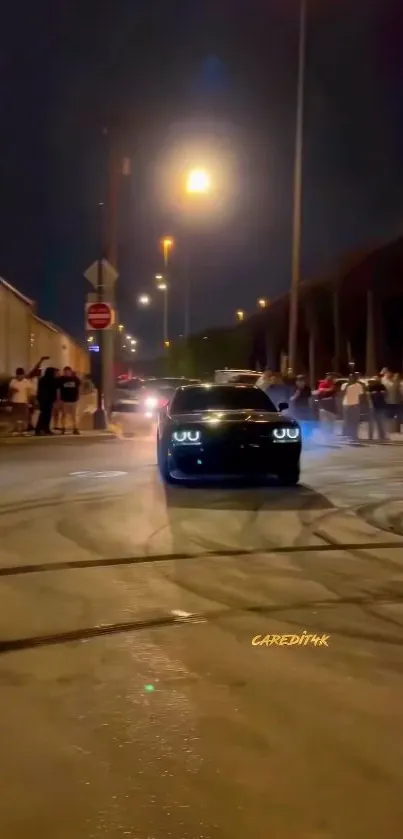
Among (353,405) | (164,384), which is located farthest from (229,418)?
(164,384)

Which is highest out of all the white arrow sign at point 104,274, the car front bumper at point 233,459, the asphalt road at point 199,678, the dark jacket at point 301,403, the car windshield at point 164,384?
the white arrow sign at point 104,274

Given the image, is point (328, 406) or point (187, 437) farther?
point (328, 406)

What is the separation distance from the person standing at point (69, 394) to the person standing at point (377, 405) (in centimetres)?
655

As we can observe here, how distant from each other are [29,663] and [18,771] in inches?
56.8

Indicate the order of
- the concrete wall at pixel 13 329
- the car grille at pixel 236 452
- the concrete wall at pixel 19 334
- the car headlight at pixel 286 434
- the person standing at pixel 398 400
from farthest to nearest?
the concrete wall at pixel 19 334
the concrete wall at pixel 13 329
the person standing at pixel 398 400
the car headlight at pixel 286 434
the car grille at pixel 236 452

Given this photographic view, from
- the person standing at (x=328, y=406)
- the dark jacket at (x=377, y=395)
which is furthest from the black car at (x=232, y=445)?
the person standing at (x=328, y=406)

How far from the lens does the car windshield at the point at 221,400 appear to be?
14.6 meters

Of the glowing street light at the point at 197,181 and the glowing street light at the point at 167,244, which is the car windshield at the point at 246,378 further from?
the glowing street light at the point at 167,244

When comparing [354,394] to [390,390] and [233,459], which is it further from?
[233,459]

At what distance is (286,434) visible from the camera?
42.8ft

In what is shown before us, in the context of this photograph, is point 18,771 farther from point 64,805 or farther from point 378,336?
point 378,336

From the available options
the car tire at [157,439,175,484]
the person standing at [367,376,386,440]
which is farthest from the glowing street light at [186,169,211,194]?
the car tire at [157,439,175,484]

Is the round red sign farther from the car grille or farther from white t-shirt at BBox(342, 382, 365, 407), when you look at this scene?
the car grille

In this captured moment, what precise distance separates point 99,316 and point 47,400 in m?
2.28
